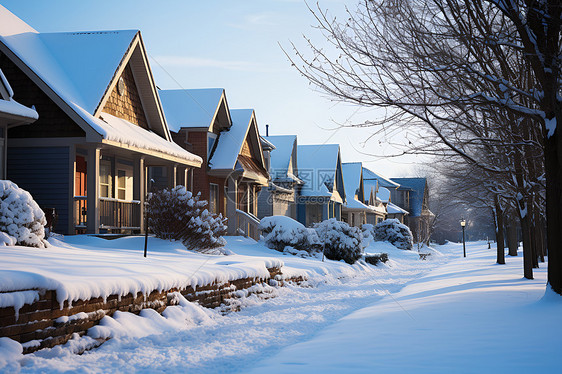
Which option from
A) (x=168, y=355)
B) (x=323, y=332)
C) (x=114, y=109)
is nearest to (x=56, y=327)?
(x=168, y=355)

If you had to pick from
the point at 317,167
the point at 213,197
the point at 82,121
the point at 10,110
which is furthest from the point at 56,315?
the point at 317,167

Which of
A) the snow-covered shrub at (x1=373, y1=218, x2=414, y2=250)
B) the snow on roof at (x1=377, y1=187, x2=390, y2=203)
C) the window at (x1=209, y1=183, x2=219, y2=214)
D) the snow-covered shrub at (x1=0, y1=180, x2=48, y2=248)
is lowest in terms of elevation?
the snow-covered shrub at (x1=373, y1=218, x2=414, y2=250)

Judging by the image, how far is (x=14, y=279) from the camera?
631 cm

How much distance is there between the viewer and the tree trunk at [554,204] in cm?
863

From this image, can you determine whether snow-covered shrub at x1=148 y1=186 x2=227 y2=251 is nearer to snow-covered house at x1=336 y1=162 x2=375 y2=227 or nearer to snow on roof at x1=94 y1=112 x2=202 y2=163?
snow on roof at x1=94 y1=112 x2=202 y2=163

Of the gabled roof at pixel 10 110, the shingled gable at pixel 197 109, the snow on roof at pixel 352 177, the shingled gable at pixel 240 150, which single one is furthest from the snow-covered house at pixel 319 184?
the gabled roof at pixel 10 110

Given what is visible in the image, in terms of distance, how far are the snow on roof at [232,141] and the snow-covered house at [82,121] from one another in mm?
4764

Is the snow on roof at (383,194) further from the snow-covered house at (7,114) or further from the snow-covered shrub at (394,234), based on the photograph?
the snow-covered house at (7,114)

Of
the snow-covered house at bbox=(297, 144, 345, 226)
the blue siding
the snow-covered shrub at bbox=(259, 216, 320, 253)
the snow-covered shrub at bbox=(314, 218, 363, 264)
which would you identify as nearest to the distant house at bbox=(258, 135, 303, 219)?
the snow-covered house at bbox=(297, 144, 345, 226)

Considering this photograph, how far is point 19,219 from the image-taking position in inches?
426

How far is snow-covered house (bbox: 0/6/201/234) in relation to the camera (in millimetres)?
15711

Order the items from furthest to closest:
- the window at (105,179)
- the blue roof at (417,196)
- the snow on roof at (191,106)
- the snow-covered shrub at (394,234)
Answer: the blue roof at (417,196) < the snow-covered shrub at (394,234) < the snow on roof at (191,106) < the window at (105,179)

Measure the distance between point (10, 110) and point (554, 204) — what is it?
38.1 feet

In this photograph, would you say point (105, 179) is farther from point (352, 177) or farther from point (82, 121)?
point (352, 177)
